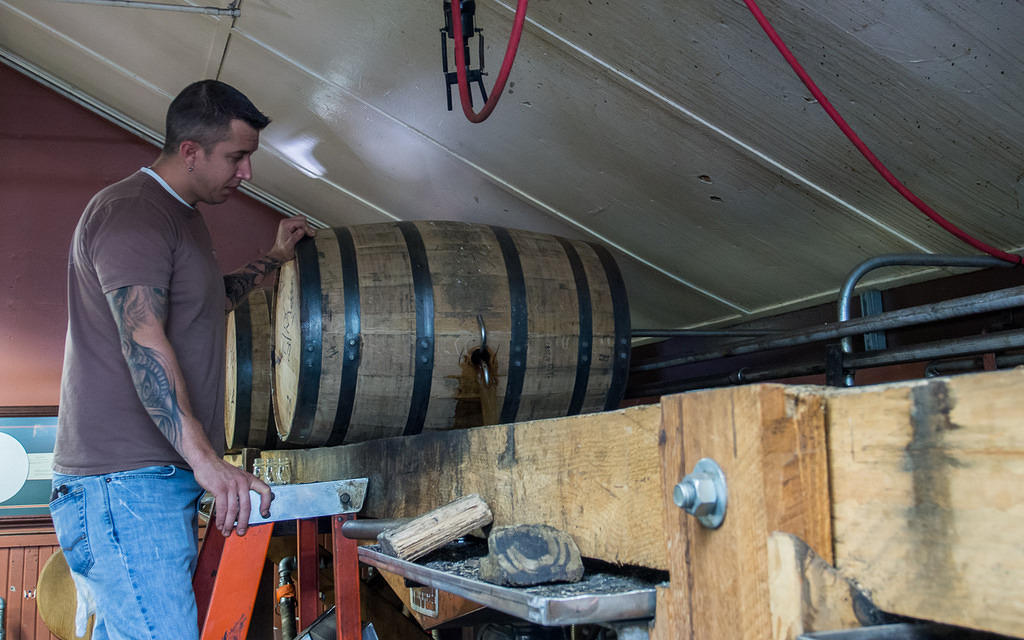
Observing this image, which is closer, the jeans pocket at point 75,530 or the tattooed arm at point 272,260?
the jeans pocket at point 75,530

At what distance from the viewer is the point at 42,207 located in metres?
5.12

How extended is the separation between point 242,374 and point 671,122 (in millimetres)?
1826

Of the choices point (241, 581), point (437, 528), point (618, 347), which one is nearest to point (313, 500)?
point (241, 581)

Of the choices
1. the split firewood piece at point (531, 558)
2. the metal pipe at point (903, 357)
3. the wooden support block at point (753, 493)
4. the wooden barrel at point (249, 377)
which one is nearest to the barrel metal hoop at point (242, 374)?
the wooden barrel at point (249, 377)

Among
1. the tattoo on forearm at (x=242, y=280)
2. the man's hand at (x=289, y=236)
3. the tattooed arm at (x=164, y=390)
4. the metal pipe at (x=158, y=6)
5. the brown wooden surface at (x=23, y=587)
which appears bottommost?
the brown wooden surface at (x=23, y=587)

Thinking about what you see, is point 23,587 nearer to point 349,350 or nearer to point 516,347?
point 349,350

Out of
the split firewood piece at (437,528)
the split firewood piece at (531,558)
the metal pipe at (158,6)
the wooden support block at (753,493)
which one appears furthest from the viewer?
the metal pipe at (158,6)

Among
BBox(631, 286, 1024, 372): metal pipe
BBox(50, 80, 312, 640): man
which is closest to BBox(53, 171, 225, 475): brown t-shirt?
BBox(50, 80, 312, 640): man

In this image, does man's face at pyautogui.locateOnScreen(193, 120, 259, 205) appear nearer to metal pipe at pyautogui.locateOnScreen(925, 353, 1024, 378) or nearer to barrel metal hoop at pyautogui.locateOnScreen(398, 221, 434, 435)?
barrel metal hoop at pyautogui.locateOnScreen(398, 221, 434, 435)

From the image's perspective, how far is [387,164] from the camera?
3.59 metres

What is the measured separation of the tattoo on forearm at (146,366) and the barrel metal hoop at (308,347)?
1.42 ft

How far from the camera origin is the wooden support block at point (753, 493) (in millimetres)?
678

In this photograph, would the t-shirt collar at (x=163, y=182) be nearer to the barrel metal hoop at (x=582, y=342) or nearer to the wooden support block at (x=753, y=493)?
the barrel metal hoop at (x=582, y=342)

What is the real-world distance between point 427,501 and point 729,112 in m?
1.30
